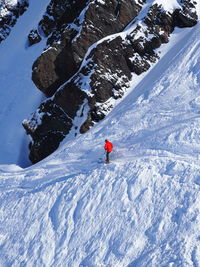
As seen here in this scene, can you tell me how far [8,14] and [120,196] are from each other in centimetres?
3155

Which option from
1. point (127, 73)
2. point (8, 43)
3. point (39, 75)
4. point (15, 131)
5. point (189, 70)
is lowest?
point (189, 70)

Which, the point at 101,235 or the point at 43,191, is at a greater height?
the point at 43,191

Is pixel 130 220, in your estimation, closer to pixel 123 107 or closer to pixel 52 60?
pixel 123 107

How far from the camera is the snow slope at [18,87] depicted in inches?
989

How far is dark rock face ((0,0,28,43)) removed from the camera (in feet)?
128

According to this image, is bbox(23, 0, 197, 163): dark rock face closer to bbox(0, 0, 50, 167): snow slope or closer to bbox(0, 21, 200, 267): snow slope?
bbox(0, 0, 50, 167): snow slope

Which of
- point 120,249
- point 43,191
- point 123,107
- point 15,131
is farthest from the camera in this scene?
point 15,131

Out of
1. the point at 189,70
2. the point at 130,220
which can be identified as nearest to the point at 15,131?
the point at 189,70

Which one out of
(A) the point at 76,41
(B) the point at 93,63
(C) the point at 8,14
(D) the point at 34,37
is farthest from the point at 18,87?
(C) the point at 8,14

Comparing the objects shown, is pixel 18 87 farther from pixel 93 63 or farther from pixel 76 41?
pixel 93 63

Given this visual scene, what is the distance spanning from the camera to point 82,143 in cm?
2031

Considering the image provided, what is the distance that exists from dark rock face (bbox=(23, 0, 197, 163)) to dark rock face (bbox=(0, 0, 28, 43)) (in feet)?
48.3

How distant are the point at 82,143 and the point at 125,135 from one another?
2687 millimetres

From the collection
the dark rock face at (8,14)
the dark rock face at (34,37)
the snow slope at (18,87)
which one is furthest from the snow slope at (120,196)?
the dark rock face at (8,14)
